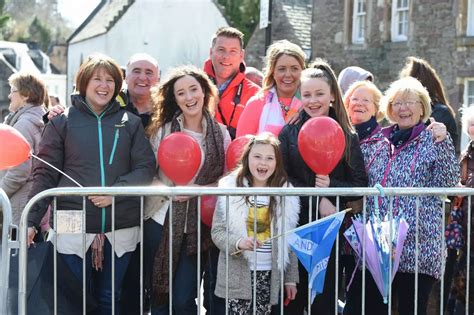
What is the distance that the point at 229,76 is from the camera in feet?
22.6

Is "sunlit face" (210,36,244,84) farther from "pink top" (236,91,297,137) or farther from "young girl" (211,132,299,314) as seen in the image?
"young girl" (211,132,299,314)

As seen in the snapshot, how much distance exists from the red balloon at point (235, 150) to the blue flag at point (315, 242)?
72cm

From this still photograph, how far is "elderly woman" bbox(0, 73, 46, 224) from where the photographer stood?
6.93 meters

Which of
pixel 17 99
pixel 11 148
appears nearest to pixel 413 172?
pixel 11 148

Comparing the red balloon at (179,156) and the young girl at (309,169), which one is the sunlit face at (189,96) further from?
the young girl at (309,169)

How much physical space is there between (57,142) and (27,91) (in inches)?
70.7

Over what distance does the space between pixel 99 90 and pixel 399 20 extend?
17.9 metres

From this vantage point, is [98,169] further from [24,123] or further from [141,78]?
[24,123]

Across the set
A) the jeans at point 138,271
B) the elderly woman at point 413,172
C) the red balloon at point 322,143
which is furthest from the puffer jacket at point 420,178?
the jeans at point 138,271

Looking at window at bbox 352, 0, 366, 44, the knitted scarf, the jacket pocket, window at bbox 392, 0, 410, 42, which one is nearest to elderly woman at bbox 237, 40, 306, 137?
the knitted scarf

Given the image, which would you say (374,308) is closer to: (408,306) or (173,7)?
(408,306)

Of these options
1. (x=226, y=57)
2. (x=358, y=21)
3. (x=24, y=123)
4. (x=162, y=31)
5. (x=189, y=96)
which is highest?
(x=162, y=31)

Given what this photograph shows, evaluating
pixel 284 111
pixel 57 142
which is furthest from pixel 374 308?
pixel 57 142

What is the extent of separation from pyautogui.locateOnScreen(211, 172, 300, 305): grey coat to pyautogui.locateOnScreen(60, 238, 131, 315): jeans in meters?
0.70
